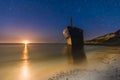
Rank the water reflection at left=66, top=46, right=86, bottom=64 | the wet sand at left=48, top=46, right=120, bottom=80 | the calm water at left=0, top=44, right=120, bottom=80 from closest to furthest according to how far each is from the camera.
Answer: the wet sand at left=48, top=46, right=120, bottom=80, the calm water at left=0, top=44, right=120, bottom=80, the water reflection at left=66, top=46, right=86, bottom=64

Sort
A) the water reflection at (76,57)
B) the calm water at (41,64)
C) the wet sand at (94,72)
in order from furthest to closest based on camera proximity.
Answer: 1. the water reflection at (76,57)
2. the calm water at (41,64)
3. the wet sand at (94,72)

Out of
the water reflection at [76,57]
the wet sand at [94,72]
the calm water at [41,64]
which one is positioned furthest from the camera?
the water reflection at [76,57]

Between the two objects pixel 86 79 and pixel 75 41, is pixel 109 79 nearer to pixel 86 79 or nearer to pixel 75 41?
pixel 86 79

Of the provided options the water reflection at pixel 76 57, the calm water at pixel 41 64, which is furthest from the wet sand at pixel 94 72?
the water reflection at pixel 76 57

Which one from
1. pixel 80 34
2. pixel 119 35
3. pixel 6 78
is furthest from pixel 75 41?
pixel 119 35

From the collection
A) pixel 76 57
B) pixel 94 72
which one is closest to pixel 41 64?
pixel 76 57

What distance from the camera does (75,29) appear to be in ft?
304

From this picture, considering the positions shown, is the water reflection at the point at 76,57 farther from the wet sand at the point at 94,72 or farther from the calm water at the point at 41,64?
the wet sand at the point at 94,72

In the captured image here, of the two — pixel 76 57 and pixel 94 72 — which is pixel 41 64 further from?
pixel 94 72

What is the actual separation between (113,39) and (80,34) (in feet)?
353

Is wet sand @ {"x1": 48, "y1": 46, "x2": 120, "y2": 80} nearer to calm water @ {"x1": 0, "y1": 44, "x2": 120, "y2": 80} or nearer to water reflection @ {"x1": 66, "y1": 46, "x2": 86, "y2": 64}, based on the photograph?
calm water @ {"x1": 0, "y1": 44, "x2": 120, "y2": 80}

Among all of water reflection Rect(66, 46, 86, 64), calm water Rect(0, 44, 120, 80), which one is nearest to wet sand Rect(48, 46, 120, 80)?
calm water Rect(0, 44, 120, 80)

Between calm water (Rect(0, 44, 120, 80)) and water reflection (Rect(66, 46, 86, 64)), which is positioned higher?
water reflection (Rect(66, 46, 86, 64))

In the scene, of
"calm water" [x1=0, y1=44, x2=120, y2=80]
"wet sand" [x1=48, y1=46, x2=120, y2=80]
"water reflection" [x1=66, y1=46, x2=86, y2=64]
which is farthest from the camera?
"water reflection" [x1=66, y1=46, x2=86, y2=64]
